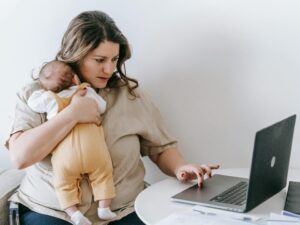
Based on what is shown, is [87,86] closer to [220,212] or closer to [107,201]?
[107,201]

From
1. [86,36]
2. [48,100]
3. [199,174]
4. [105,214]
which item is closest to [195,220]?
[199,174]

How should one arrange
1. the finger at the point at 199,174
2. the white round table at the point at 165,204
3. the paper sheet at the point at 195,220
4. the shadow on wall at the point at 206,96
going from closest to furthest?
1. the paper sheet at the point at 195,220
2. the white round table at the point at 165,204
3. the finger at the point at 199,174
4. the shadow on wall at the point at 206,96

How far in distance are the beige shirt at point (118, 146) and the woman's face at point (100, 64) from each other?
0.25 ft

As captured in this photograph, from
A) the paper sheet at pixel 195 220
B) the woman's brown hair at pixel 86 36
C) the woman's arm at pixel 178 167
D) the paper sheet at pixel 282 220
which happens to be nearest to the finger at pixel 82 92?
the woman's brown hair at pixel 86 36

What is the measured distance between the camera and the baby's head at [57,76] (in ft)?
5.68

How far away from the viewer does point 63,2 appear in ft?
7.07

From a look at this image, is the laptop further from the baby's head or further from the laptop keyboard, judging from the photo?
the baby's head

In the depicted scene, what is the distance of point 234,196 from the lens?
58.4 inches

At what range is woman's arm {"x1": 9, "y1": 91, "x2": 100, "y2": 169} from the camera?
167 centimetres

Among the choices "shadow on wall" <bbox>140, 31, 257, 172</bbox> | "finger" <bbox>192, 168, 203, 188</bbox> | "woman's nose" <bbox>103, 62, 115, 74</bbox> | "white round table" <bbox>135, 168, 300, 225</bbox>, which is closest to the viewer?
"white round table" <bbox>135, 168, 300, 225</bbox>

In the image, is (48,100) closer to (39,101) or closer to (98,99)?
(39,101)

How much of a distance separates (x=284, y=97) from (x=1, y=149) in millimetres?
1302

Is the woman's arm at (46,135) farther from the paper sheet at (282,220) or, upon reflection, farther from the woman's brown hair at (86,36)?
the paper sheet at (282,220)

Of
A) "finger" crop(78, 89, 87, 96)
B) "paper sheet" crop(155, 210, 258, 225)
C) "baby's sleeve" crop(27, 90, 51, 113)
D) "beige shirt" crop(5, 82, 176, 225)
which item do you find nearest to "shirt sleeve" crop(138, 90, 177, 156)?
"beige shirt" crop(5, 82, 176, 225)
